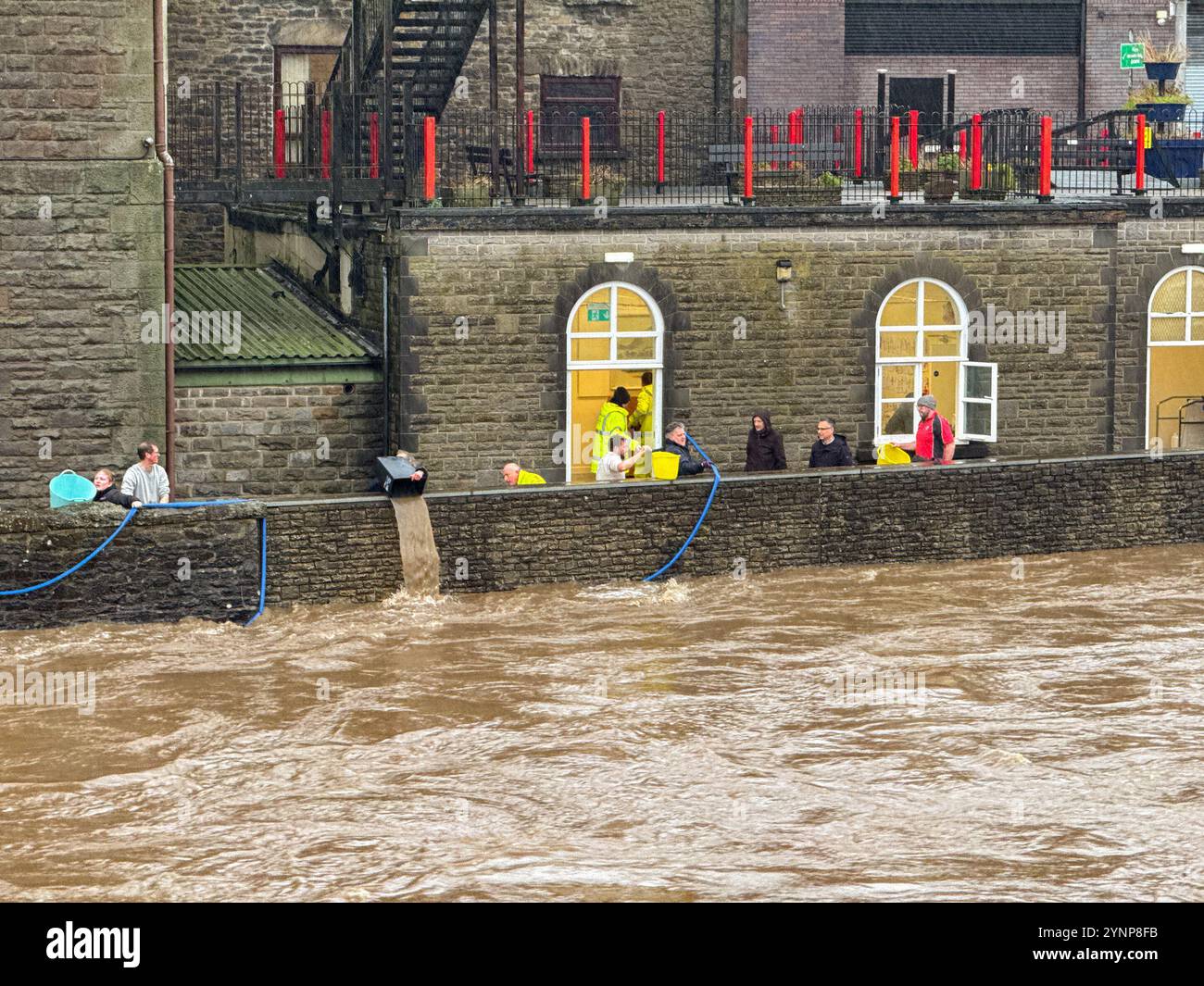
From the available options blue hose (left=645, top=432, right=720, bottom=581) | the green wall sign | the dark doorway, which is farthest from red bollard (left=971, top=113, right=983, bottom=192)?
the green wall sign

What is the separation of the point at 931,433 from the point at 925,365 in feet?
9.92

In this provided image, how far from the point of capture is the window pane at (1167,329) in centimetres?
2866

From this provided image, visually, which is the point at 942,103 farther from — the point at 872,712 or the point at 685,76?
the point at 872,712

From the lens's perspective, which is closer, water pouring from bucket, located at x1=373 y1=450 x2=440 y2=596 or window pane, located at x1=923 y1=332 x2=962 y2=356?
water pouring from bucket, located at x1=373 y1=450 x2=440 y2=596

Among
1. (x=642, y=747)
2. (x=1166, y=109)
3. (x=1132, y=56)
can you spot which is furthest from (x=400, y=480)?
(x=1132, y=56)

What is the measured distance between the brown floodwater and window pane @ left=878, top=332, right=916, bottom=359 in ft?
15.9

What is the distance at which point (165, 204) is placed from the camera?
22.0 metres

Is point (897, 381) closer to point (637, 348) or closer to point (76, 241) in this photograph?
point (637, 348)

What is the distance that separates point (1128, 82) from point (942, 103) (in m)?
3.20

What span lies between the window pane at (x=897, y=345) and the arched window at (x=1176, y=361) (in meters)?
3.68

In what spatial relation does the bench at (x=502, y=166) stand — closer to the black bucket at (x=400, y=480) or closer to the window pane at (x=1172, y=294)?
the black bucket at (x=400, y=480)

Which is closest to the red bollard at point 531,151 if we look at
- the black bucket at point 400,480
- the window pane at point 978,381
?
the window pane at point 978,381

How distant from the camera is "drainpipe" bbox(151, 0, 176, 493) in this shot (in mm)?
21641

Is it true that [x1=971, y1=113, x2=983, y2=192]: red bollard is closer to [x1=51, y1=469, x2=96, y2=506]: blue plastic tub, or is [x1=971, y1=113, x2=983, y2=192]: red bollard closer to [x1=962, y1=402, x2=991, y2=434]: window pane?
[x1=962, y1=402, x2=991, y2=434]: window pane
